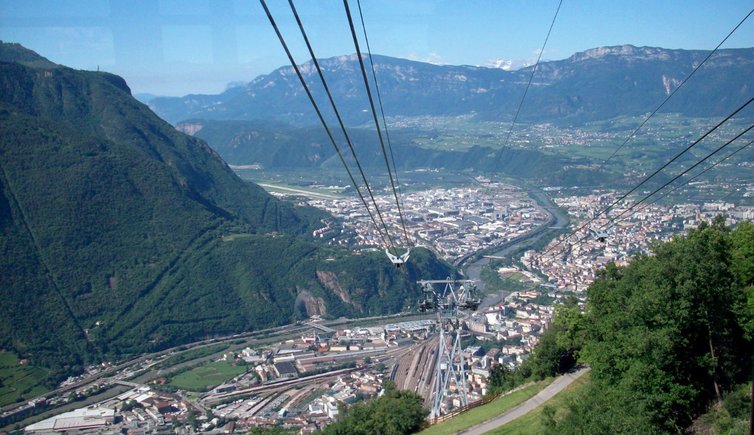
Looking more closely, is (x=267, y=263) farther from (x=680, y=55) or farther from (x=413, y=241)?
(x=680, y=55)

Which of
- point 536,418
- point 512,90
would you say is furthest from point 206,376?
point 512,90

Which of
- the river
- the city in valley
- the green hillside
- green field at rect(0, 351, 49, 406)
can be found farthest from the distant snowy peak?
green field at rect(0, 351, 49, 406)

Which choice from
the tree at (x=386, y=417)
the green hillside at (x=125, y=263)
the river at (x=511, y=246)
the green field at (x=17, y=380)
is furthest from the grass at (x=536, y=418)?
the green hillside at (x=125, y=263)

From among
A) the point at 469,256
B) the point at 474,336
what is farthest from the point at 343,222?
the point at 474,336

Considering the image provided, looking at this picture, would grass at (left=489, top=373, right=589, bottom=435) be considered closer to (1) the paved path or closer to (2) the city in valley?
(1) the paved path

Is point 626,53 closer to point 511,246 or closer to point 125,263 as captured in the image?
point 511,246

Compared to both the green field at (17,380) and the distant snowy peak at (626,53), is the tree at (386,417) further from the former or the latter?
the distant snowy peak at (626,53)
